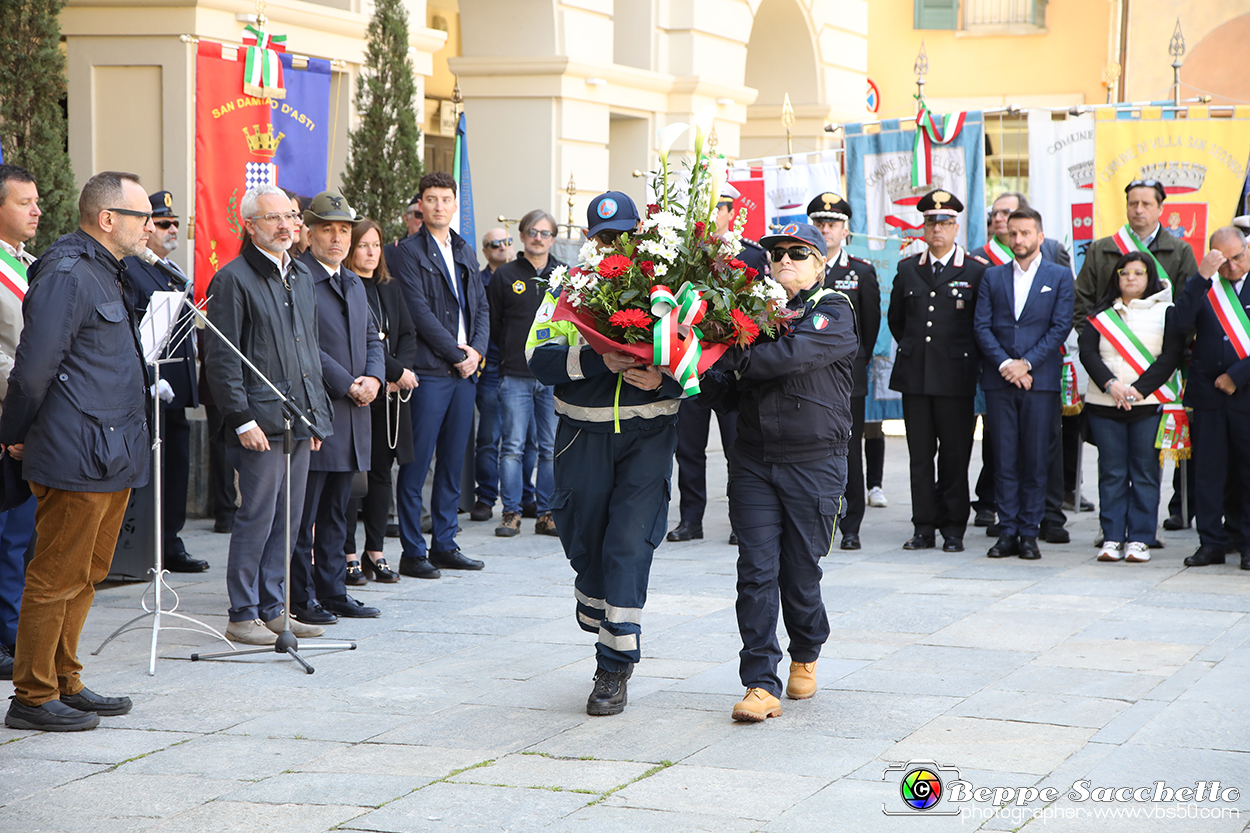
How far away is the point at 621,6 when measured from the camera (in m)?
15.7

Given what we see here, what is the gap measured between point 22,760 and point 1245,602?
19.7ft

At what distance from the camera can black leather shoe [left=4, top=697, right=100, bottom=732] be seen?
4.96 m

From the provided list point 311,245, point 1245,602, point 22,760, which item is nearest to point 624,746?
point 22,760

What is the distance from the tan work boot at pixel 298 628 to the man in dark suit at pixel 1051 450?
15.5 ft

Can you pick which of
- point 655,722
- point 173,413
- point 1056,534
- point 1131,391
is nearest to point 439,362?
point 173,413

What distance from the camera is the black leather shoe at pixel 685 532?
→ 30.9ft

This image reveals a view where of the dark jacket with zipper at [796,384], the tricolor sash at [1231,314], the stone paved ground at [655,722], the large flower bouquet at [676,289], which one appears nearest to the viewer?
the stone paved ground at [655,722]

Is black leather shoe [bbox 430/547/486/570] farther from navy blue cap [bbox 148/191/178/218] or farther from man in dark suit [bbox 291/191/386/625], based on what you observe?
navy blue cap [bbox 148/191/178/218]

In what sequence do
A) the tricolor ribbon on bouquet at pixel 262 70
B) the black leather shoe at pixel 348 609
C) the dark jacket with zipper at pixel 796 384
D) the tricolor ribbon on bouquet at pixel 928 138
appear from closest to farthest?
the dark jacket with zipper at pixel 796 384
the black leather shoe at pixel 348 609
the tricolor ribbon on bouquet at pixel 262 70
the tricolor ribbon on bouquet at pixel 928 138

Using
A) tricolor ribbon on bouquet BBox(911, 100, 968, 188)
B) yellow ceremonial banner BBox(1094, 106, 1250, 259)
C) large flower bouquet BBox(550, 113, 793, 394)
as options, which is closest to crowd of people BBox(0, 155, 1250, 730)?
large flower bouquet BBox(550, 113, 793, 394)

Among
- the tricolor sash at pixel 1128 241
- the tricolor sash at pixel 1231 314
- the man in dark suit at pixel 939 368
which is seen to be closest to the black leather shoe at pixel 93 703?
the man in dark suit at pixel 939 368

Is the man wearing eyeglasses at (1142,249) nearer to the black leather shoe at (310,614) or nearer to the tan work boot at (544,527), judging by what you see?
the tan work boot at (544,527)

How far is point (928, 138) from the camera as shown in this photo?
11492mm

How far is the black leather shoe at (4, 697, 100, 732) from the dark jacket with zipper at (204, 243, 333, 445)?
151cm
